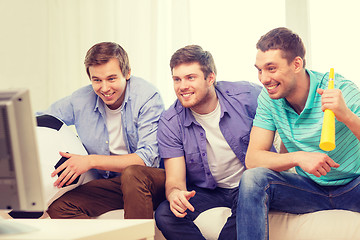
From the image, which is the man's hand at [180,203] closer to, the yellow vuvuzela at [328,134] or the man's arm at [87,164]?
the man's arm at [87,164]

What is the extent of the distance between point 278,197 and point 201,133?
1.60 feet

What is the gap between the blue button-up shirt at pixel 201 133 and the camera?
186 centimetres

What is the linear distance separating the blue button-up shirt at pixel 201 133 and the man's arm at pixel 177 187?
0.11 ft

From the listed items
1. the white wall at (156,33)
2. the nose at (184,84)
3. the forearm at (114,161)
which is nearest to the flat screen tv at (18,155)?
the forearm at (114,161)

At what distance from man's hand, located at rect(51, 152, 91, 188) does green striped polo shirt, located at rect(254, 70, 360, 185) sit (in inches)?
29.2

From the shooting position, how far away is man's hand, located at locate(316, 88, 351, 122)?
1362 mm

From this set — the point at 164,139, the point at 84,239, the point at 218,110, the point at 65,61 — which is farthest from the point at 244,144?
the point at 65,61

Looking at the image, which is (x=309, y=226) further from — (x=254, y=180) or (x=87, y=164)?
(x=87, y=164)

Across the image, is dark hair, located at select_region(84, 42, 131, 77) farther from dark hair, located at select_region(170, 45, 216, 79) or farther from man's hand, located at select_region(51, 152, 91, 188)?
man's hand, located at select_region(51, 152, 91, 188)

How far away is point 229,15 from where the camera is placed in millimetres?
2754

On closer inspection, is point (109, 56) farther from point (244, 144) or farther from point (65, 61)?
point (65, 61)

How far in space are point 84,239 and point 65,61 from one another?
2664mm

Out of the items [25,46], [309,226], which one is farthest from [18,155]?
[25,46]

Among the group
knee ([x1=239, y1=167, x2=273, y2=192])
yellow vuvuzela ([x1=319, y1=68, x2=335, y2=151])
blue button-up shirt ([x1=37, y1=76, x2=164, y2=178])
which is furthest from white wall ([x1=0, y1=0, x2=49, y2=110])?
yellow vuvuzela ([x1=319, y1=68, x2=335, y2=151])
